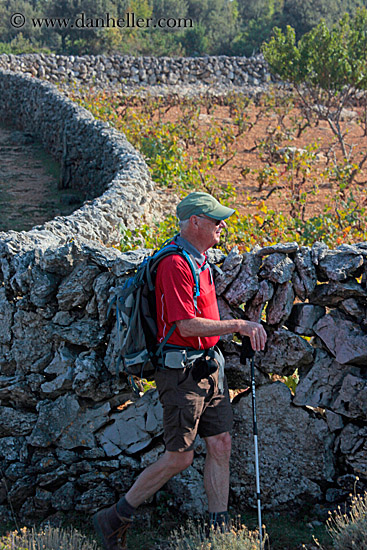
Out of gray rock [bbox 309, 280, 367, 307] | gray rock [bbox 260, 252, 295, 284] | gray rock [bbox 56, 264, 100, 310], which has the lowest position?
gray rock [bbox 56, 264, 100, 310]

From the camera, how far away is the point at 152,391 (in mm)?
4379

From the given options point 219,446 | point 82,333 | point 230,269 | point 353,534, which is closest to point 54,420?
point 82,333

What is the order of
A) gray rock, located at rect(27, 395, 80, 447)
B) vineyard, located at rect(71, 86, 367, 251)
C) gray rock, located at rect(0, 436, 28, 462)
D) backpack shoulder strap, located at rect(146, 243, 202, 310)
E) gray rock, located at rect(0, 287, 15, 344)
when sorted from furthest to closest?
1. vineyard, located at rect(71, 86, 367, 251)
2. gray rock, located at rect(0, 287, 15, 344)
3. gray rock, located at rect(0, 436, 28, 462)
4. gray rock, located at rect(27, 395, 80, 447)
5. backpack shoulder strap, located at rect(146, 243, 202, 310)

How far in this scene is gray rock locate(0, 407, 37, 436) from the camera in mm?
4527

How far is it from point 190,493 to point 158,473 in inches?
28.9

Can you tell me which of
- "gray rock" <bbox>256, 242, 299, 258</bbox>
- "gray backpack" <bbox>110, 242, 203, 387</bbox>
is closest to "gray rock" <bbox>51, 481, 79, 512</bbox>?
"gray backpack" <bbox>110, 242, 203, 387</bbox>

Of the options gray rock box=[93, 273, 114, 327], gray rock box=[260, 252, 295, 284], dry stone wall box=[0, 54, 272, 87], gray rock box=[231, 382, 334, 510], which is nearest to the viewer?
gray rock box=[260, 252, 295, 284]

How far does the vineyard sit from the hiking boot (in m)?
3.44

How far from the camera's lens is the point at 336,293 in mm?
4023

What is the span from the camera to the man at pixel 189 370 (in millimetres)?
3498

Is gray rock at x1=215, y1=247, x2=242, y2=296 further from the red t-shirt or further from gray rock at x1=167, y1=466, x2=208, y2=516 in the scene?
gray rock at x1=167, y1=466, x2=208, y2=516

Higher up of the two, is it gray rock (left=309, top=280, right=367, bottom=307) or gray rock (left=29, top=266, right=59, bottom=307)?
gray rock (left=309, top=280, right=367, bottom=307)

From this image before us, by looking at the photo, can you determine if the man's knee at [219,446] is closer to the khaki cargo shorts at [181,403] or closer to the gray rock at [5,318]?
the khaki cargo shorts at [181,403]

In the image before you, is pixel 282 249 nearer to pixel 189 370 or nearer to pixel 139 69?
pixel 189 370
